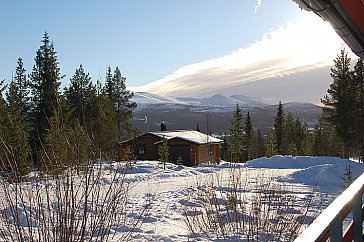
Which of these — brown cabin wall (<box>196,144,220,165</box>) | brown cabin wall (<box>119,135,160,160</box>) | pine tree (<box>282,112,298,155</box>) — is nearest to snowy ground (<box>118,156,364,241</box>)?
brown cabin wall (<box>196,144,220,165</box>)

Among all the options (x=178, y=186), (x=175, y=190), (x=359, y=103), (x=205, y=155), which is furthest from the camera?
(x=205, y=155)

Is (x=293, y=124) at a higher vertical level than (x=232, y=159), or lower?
higher

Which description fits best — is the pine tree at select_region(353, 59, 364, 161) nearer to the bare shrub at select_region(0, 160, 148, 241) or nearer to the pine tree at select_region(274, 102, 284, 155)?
the pine tree at select_region(274, 102, 284, 155)

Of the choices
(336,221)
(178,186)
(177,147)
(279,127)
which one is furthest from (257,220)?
(279,127)

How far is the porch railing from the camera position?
1.33 metres

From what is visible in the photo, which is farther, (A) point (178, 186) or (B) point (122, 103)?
(B) point (122, 103)

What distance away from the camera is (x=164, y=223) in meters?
8.31

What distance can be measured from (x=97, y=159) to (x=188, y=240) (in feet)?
10.4

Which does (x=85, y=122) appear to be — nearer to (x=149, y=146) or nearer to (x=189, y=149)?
(x=189, y=149)

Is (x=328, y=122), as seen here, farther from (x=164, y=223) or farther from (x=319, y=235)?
(x=319, y=235)

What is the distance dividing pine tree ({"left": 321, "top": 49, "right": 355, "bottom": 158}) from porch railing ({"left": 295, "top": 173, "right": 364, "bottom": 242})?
29.8 meters

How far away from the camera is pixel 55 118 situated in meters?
3.86

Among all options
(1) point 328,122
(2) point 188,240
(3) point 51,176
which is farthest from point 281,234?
(1) point 328,122

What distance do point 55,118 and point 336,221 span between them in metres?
3.02
